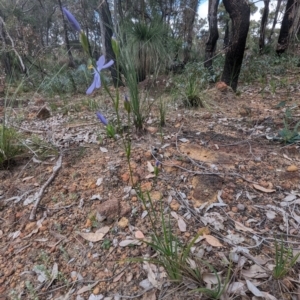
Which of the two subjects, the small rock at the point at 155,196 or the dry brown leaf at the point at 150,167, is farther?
the dry brown leaf at the point at 150,167

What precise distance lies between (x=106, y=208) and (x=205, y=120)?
122cm

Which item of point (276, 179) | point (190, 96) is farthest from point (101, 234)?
point (190, 96)

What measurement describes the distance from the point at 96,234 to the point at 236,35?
2.47 m

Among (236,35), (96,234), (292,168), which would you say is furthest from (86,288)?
(236,35)

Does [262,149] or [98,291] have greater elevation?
[262,149]

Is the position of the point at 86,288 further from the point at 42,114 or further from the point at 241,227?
the point at 42,114

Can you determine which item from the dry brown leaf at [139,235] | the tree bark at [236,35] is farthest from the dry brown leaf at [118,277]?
the tree bark at [236,35]

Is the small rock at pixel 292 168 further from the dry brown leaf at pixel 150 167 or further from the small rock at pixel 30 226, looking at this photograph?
the small rock at pixel 30 226

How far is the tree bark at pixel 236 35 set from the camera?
238cm

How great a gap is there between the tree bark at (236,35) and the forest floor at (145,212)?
1.18 m

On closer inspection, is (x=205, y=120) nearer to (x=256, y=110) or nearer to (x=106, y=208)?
(x=256, y=110)

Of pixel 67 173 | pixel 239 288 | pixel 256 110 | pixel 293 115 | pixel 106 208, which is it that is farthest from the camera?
pixel 256 110

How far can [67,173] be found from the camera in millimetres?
1299

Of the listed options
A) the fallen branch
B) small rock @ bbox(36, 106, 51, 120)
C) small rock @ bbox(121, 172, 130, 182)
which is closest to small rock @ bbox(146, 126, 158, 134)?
small rock @ bbox(121, 172, 130, 182)
